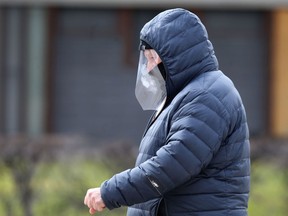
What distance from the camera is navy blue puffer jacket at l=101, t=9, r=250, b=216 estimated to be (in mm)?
3689

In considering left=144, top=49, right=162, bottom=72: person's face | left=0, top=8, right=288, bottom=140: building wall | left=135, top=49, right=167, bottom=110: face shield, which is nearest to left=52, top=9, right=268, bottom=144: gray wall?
left=0, top=8, right=288, bottom=140: building wall

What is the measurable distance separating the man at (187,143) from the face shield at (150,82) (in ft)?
0.03

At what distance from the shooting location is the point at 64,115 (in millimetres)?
14664

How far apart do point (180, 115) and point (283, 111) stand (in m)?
11.1

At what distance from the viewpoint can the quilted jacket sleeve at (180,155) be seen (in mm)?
3674

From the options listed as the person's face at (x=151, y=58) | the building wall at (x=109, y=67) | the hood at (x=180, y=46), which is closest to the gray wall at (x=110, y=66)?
the building wall at (x=109, y=67)

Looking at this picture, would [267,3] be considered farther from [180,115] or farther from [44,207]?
[180,115]

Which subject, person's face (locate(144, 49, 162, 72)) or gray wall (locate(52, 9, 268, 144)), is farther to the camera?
gray wall (locate(52, 9, 268, 144))

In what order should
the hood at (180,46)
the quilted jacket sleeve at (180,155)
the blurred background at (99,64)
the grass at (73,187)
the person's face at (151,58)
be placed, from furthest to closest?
1. the blurred background at (99,64)
2. the grass at (73,187)
3. the person's face at (151,58)
4. the hood at (180,46)
5. the quilted jacket sleeve at (180,155)

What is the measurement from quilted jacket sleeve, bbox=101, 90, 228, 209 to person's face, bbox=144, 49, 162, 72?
0.24m

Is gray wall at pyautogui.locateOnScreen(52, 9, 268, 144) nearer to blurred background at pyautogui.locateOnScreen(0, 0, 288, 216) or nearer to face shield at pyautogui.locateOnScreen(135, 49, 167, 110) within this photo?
blurred background at pyautogui.locateOnScreen(0, 0, 288, 216)

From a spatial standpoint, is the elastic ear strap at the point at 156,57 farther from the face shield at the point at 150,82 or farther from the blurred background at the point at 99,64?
the blurred background at the point at 99,64

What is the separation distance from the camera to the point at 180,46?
12.5 ft

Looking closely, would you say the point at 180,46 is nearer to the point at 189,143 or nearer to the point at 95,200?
the point at 189,143
